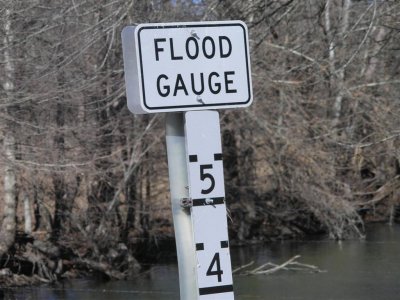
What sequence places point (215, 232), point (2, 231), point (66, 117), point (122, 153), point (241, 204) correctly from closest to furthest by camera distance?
point (215, 232) < point (66, 117) < point (2, 231) < point (122, 153) < point (241, 204)

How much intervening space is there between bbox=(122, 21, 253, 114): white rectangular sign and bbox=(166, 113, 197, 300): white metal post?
128mm

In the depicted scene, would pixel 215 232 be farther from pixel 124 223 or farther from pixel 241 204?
pixel 241 204

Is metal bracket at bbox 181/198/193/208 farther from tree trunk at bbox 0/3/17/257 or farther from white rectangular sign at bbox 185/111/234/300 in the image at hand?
tree trunk at bbox 0/3/17/257

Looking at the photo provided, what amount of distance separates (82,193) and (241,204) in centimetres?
407

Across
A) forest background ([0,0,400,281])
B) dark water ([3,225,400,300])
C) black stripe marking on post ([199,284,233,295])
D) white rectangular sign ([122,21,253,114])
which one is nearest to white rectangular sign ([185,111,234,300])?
black stripe marking on post ([199,284,233,295])

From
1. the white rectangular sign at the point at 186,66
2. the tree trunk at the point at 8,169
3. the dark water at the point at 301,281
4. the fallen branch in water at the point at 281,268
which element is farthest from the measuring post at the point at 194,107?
the fallen branch in water at the point at 281,268

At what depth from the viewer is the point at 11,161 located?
1191cm

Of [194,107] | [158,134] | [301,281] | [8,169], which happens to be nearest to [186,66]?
[194,107]

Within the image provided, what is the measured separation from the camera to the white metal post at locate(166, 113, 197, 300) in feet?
13.3

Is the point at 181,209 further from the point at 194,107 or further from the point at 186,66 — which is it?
the point at 186,66

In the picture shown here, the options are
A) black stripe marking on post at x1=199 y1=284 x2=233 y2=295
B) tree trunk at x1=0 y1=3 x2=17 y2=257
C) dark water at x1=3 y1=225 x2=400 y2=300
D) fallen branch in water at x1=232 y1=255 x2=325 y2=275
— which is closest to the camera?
black stripe marking on post at x1=199 y1=284 x2=233 y2=295

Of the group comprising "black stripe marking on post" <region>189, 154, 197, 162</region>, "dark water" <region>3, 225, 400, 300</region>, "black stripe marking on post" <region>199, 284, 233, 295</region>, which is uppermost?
"black stripe marking on post" <region>189, 154, 197, 162</region>

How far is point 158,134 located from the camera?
15.1 m

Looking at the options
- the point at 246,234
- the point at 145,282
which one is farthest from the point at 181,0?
the point at 246,234
